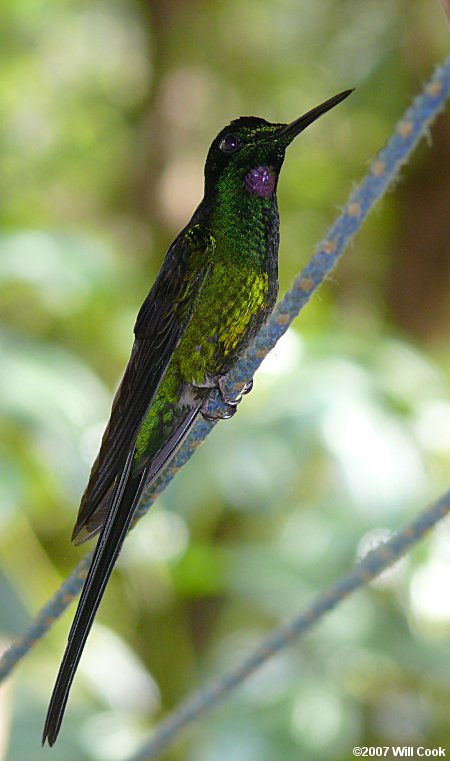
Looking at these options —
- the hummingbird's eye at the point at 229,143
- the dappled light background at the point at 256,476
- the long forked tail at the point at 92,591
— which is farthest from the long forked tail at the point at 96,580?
the dappled light background at the point at 256,476

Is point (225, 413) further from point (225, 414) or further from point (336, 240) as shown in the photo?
point (336, 240)

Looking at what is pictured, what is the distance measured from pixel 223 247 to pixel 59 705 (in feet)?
1.23

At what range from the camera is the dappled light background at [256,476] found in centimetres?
147

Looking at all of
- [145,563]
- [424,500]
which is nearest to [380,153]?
[424,500]

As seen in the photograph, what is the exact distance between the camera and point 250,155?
0.75 meters

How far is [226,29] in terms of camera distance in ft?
10.3

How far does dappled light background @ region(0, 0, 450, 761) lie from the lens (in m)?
1.47

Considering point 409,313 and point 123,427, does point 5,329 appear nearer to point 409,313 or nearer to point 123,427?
point 409,313

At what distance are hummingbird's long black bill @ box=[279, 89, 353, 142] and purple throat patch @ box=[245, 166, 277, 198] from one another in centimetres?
3

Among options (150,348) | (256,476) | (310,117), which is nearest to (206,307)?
(150,348)

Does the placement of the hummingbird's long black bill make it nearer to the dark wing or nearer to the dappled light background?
the dark wing

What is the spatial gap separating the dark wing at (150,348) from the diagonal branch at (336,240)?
59 mm

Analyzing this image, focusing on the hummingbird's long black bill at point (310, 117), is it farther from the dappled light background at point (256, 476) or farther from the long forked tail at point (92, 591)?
the dappled light background at point (256, 476)

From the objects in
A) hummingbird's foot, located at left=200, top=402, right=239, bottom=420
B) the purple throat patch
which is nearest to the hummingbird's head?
the purple throat patch
